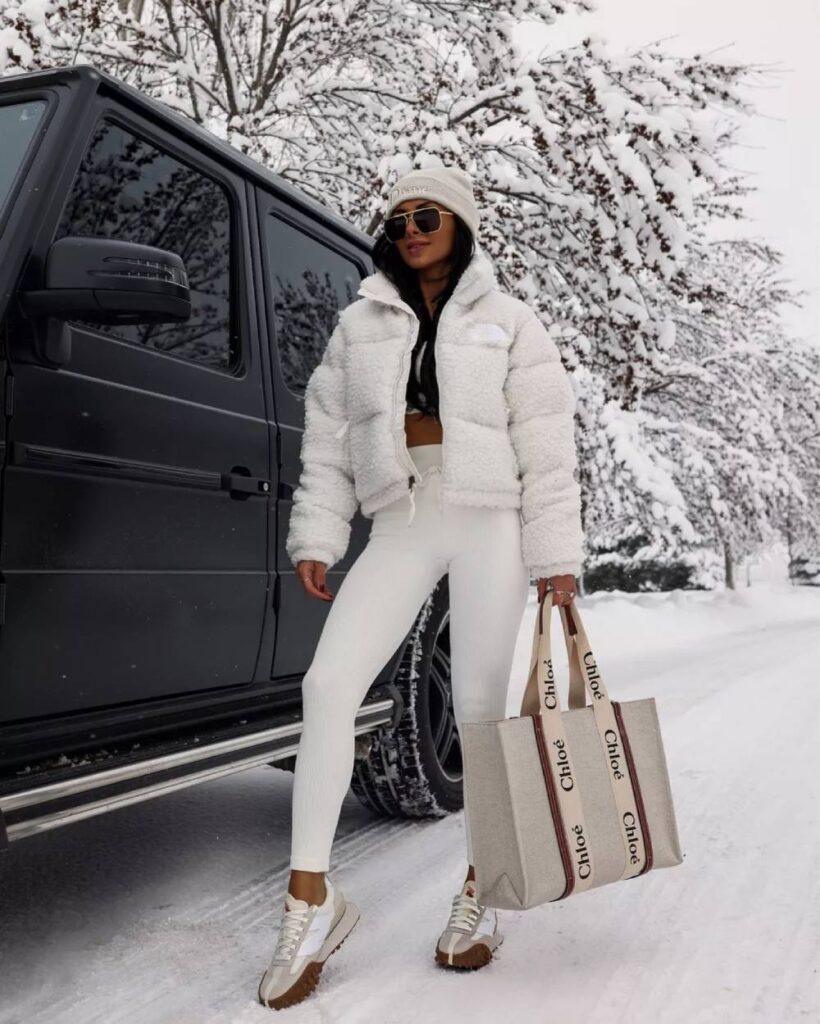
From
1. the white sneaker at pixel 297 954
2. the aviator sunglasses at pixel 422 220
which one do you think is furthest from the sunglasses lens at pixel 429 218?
the white sneaker at pixel 297 954

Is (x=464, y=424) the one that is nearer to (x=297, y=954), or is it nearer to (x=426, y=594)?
(x=426, y=594)

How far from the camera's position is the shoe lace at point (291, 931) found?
244cm

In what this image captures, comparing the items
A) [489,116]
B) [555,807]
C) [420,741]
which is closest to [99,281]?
[555,807]

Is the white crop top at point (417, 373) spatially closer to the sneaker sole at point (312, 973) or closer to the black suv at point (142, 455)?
the black suv at point (142, 455)

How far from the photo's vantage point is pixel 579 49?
8047 mm

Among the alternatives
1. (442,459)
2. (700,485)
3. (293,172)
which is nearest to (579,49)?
(293,172)

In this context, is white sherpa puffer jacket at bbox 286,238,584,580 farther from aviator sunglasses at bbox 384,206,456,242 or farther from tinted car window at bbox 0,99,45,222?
tinted car window at bbox 0,99,45,222

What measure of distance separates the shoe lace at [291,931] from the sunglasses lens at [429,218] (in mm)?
1586

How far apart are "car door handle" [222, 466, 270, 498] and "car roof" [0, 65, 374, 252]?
0.91 m

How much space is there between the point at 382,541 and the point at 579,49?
6.39 m

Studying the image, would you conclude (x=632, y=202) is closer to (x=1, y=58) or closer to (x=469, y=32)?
(x=469, y=32)

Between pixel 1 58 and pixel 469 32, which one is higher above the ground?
pixel 469 32

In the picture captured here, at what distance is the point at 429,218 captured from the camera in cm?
271

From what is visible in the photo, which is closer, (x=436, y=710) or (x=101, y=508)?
(x=101, y=508)
